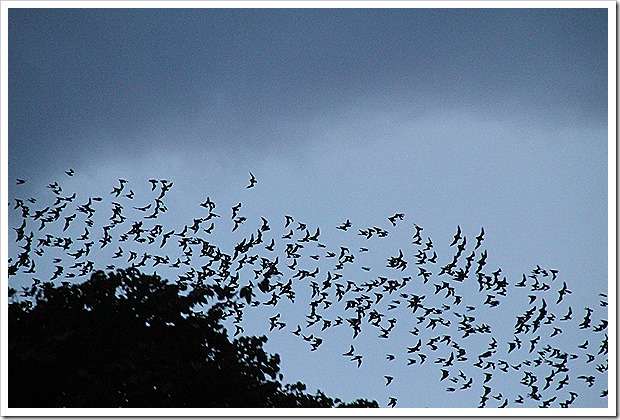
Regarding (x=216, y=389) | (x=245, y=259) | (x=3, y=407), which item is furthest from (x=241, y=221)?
(x=3, y=407)

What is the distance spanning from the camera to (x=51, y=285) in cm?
597

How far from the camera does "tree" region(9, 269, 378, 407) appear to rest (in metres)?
5.49

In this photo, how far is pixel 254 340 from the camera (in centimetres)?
609

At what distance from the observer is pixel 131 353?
5.69 meters

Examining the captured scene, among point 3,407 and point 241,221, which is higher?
point 241,221

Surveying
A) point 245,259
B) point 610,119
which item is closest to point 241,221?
point 245,259

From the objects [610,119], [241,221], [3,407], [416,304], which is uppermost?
[610,119]

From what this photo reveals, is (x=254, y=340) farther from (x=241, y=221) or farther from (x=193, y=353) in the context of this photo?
(x=241, y=221)

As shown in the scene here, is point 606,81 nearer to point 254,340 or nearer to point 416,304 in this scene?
point 416,304

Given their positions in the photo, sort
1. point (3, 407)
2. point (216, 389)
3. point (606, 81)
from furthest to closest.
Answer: point (216, 389)
point (606, 81)
point (3, 407)

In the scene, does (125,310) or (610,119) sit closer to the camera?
(610,119)

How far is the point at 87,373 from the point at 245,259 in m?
1.48

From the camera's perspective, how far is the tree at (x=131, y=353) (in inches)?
216

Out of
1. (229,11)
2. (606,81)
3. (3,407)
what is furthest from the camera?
(229,11)
